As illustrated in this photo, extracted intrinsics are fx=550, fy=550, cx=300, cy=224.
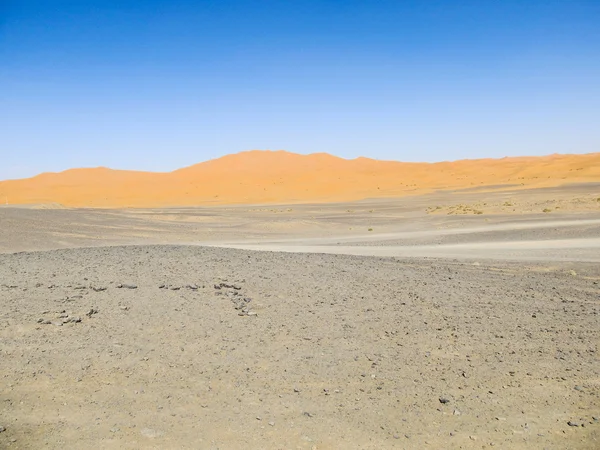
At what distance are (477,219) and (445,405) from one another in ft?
94.2

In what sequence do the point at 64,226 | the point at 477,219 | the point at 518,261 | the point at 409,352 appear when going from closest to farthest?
the point at 409,352 → the point at 518,261 → the point at 64,226 → the point at 477,219

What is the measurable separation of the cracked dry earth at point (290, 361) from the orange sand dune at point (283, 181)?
5851 centimetres

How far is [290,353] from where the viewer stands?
7605 millimetres

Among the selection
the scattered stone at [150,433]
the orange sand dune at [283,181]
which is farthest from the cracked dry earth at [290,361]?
the orange sand dune at [283,181]

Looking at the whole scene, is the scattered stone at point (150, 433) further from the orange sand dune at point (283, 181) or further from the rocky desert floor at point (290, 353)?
the orange sand dune at point (283, 181)

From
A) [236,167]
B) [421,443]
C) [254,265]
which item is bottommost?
[421,443]

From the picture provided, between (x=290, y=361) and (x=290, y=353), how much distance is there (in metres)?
0.26

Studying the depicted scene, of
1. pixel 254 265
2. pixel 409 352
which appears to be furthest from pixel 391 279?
pixel 409 352

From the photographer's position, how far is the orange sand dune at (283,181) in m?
76.4

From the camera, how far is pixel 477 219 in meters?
33.3

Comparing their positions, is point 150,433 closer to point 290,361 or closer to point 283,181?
point 290,361

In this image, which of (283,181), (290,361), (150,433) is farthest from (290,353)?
(283,181)

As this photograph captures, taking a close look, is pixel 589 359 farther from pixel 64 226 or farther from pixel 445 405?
pixel 64 226

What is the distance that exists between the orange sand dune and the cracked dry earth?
58513 millimetres
